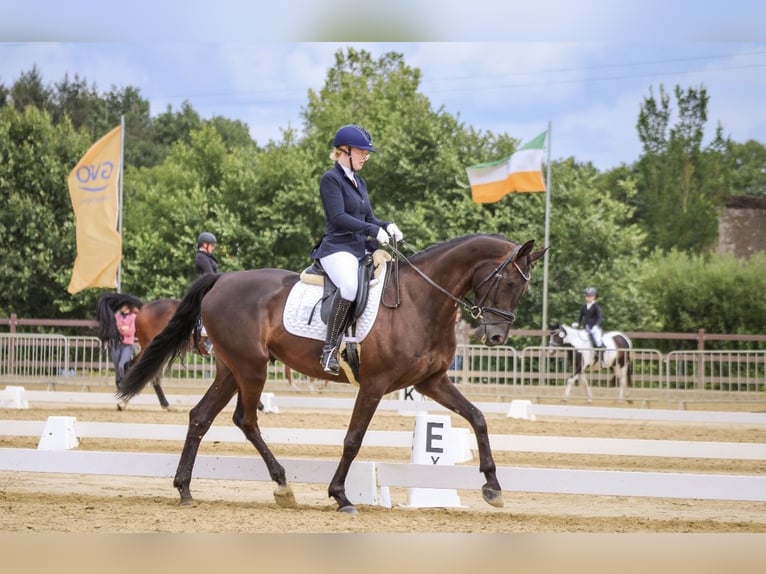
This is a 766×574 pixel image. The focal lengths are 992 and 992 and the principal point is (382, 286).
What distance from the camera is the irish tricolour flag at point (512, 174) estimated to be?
75.7ft

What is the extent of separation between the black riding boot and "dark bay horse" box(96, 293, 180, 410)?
7421 mm

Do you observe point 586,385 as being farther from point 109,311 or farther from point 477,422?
point 477,422

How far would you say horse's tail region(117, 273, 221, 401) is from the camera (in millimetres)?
7945

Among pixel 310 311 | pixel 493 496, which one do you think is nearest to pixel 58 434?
pixel 310 311

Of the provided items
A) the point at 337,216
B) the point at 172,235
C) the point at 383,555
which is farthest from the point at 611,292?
the point at 383,555

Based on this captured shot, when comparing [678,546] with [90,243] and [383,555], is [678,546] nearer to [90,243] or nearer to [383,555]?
[383,555]

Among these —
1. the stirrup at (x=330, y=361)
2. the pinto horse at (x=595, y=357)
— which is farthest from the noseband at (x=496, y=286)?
the pinto horse at (x=595, y=357)

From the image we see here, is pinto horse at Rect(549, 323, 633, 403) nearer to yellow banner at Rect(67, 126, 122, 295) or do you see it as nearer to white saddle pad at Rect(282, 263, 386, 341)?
yellow banner at Rect(67, 126, 122, 295)

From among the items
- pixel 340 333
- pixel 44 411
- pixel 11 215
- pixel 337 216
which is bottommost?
pixel 44 411

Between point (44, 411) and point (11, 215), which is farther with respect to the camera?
point (11, 215)

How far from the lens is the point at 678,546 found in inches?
218

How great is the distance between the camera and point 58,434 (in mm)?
9664

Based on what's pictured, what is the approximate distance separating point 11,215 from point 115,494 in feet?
76.8

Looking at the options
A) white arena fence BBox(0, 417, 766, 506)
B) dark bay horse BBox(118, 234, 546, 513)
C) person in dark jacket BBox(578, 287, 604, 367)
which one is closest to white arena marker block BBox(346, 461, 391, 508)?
white arena fence BBox(0, 417, 766, 506)
